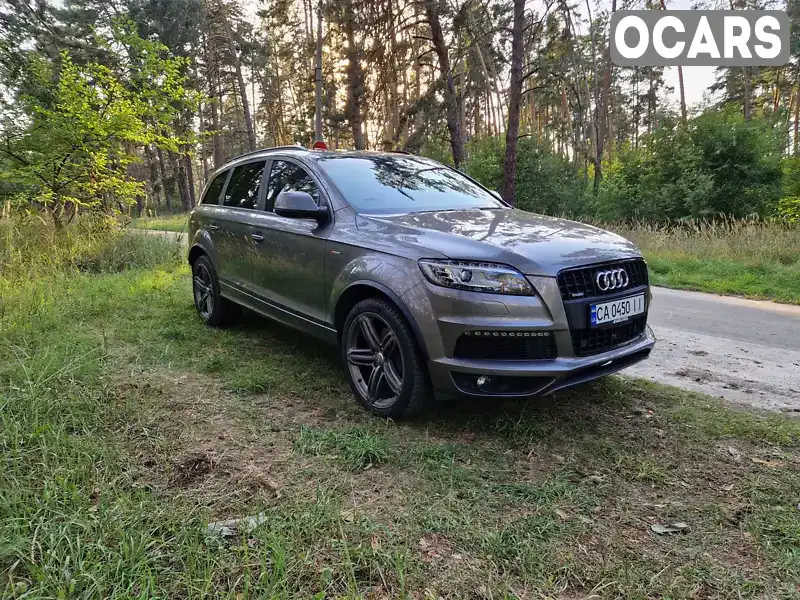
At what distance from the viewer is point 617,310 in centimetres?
305

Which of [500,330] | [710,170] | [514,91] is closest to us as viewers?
[500,330]

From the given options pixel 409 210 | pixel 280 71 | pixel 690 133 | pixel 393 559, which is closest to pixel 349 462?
pixel 393 559

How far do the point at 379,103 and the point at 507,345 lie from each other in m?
16.1

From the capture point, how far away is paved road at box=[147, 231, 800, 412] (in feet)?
12.4

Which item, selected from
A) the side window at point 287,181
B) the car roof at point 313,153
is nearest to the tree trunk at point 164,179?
the car roof at point 313,153

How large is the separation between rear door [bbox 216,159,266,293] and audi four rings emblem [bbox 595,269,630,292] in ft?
9.38

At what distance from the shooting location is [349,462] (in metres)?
2.75

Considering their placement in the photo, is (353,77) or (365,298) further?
(353,77)

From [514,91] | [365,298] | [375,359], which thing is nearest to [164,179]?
[514,91]

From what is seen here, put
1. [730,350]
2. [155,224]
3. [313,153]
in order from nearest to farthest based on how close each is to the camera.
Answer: [313,153], [730,350], [155,224]

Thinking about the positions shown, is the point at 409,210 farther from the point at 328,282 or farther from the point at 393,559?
the point at 393,559

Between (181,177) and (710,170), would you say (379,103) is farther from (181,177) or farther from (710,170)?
(181,177)

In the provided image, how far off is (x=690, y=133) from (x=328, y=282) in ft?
50.0

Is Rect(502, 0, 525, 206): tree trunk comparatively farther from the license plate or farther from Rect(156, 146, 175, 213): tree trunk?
Rect(156, 146, 175, 213): tree trunk
